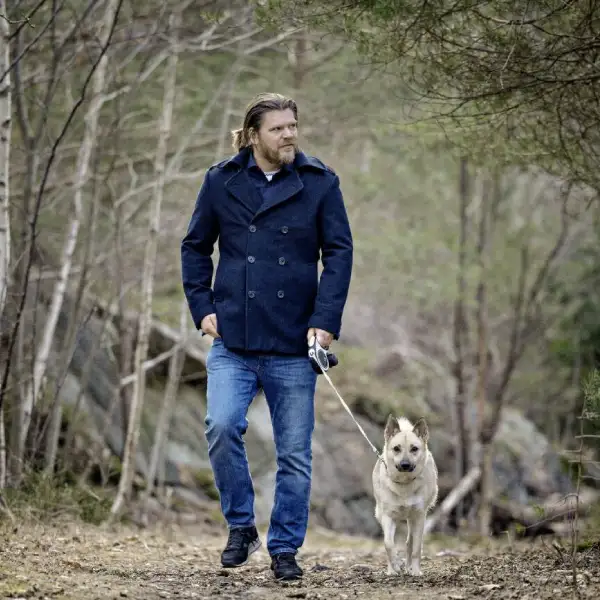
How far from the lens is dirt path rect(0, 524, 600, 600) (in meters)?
4.99

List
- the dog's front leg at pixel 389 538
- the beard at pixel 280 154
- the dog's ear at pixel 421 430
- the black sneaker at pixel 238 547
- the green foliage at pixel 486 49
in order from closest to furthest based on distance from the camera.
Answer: the black sneaker at pixel 238 547 < the beard at pixel 280 154 < the green foliage at pixel 486 49 < the dog's front leg at pixel 389 538 < the dog's ear at pixel 421 430

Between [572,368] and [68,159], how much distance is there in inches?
437

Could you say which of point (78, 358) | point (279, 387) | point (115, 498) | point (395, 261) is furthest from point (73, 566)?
point (395, 261)

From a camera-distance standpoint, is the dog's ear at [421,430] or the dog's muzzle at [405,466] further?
the dog's ear at [421,430]

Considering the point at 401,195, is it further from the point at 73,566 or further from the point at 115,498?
the point at 73,566

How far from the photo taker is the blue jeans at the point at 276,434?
562 cm

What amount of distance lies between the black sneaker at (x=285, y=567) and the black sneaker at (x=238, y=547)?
0.17 metres

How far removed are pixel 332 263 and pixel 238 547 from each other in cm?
171

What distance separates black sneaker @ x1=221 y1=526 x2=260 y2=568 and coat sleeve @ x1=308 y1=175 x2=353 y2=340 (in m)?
1.24

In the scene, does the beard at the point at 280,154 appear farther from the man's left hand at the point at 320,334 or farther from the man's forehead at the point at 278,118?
the man's left hand at the point at 320,334

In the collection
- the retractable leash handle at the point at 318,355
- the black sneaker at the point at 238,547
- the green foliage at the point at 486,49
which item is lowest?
the black sneaker at the point at 238,547

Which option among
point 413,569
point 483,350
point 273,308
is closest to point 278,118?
point 273,308

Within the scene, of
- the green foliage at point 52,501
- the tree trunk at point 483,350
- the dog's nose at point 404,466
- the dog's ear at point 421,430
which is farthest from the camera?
the tree trunk at point 483,350

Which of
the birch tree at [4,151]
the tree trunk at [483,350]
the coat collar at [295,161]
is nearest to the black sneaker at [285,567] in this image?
the coat collar at [295,161]
